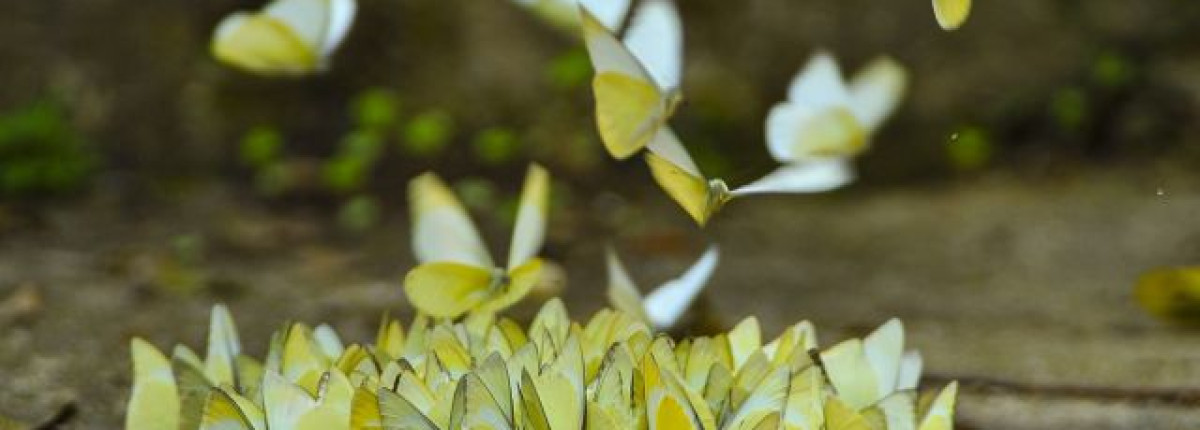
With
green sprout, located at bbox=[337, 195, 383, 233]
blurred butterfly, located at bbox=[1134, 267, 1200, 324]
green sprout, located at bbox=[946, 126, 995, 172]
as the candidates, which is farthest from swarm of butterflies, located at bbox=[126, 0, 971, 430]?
green sprout, located at bbox=[946, 126, 995, 172]

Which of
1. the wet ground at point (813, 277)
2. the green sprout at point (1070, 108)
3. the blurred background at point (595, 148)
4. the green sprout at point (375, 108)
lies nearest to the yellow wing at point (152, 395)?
the wet ground at point (813, 277)

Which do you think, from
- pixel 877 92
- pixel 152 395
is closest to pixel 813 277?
pixel 877 92

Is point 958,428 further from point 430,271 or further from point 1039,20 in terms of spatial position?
point 1039,20

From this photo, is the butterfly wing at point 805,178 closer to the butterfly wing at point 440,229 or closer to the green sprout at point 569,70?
the butterfly wing at point 440,229

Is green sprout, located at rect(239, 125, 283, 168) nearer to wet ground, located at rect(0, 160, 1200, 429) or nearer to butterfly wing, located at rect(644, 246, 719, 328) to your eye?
wet ground, located at rect(0, 160, 1200, 429)

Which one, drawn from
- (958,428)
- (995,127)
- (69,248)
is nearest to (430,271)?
(958,428)

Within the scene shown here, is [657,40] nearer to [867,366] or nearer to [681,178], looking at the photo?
[681,178]
